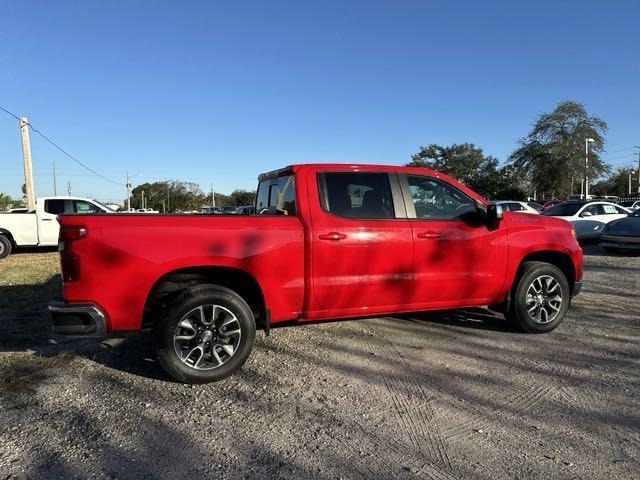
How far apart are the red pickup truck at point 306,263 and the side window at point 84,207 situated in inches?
421

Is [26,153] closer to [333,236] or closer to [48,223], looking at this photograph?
[48,223]

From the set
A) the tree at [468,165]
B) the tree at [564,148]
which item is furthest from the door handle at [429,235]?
the tree at [468,165]

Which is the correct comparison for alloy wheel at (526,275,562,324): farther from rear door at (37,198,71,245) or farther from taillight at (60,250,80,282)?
rear door at (37,198,71,245)

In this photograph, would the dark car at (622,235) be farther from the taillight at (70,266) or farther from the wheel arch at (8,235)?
the wheel arch at (8,235)

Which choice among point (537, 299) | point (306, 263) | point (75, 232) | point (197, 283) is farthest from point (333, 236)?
point (537, 299)

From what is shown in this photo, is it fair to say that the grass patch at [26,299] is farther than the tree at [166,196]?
No

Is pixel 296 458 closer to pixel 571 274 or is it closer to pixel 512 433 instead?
pixel 512 433

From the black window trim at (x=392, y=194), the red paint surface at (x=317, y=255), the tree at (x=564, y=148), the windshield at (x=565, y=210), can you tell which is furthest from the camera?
the tree at (x=564, y=148)

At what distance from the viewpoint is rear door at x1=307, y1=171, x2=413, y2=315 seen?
4.57 metres

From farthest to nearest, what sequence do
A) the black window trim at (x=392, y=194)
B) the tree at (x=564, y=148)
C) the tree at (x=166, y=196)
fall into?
the tree at (x=166, y=196)
the tree at (x=564, y=148)
the black window trim at (x=392, y=194)

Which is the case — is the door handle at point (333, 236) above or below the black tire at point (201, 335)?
above

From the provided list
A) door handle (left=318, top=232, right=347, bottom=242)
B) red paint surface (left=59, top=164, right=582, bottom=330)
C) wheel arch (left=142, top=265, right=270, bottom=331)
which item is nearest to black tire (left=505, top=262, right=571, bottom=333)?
red paint surface (left=59, top=164, right=582, bottom=330)

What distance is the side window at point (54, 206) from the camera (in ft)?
46.3

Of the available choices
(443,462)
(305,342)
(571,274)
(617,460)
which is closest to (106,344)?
(305,342)
